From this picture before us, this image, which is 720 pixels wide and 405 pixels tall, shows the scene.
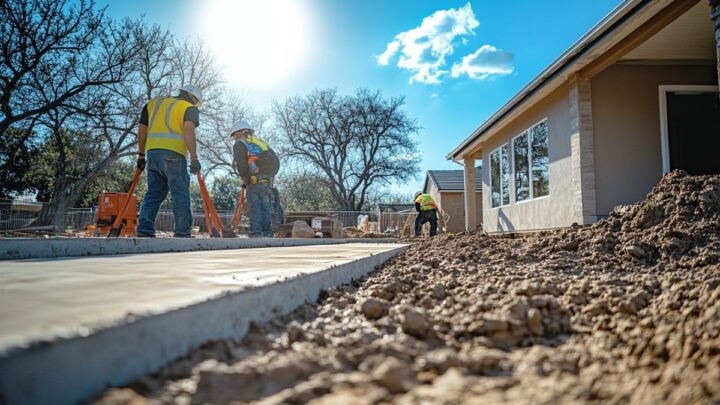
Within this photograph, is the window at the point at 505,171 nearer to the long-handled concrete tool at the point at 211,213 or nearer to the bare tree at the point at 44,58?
the long-handled concrete tool at the point at 211,213

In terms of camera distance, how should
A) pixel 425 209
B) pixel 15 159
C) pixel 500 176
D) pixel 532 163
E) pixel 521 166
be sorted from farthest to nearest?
pixel 15 159
pixel 425 209
pixel 500 176
pixel 521 166
pixel 532 163

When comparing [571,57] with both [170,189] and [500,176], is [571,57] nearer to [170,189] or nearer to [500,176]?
[500,176]

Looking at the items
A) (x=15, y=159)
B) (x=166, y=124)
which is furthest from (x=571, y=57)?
(x=15, y=159)

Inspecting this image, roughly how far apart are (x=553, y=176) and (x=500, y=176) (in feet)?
10.6

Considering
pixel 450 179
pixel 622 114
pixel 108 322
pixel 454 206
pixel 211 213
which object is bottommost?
pixel 108 322

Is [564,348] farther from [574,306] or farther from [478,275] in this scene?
[478,275]

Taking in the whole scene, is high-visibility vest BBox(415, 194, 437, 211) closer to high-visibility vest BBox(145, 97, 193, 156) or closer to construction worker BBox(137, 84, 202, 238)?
construction worker BBox(137, 84, 202, 238)

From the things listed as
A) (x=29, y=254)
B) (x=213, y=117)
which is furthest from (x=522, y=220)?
(x=213, y=117)

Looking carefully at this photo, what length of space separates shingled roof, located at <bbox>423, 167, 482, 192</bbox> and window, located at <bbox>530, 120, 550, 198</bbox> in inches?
519

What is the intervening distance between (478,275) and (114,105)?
732 inches

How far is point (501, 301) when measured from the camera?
5.59 ft

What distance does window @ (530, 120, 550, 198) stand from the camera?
8.08 m

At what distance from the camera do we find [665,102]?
6.95 meters

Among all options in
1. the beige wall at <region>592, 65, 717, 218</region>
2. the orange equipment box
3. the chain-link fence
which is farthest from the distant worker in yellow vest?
the orange equipment box
